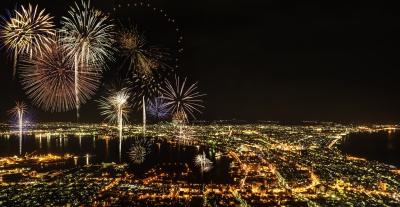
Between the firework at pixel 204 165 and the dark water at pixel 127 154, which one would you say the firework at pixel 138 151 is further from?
the firework at pixel 204 165

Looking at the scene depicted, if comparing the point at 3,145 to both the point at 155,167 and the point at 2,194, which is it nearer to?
the point at 155,167

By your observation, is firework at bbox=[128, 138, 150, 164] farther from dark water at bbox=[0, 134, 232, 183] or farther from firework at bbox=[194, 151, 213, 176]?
firework at bbox=[194, 151, 213, 176]

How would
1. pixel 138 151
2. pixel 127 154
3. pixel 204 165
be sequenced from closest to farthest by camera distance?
pixel 204 165
pixel 127 154
pixel 138 151

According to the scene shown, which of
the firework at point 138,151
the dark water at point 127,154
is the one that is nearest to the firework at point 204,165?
the dark water at point 127,154

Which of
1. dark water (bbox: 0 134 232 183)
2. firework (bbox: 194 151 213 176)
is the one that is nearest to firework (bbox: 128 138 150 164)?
→ dark water (bbox: 0 134 232 183)

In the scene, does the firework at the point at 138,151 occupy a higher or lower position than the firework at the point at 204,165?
higher

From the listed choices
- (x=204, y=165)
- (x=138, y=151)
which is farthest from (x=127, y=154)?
(x=204, y=165)

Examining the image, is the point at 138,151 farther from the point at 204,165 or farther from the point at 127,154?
the point at 204,165

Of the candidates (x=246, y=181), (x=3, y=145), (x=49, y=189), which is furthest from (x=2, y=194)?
(x=3, y=145)
